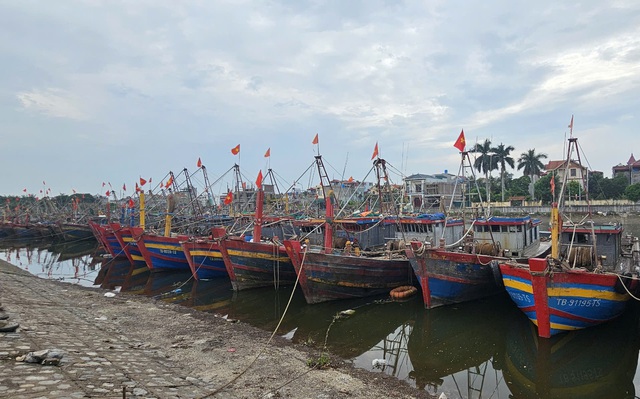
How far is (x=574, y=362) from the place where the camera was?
A: 11031 mm

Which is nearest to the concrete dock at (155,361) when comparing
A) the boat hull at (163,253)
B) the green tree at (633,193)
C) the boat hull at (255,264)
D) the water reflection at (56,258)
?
the boat hull at (255,264)

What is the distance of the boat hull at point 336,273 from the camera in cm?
1658

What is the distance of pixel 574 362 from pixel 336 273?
8800 mm

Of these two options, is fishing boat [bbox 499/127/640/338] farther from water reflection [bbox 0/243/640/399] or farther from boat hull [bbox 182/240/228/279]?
boat hull [bbox 182/240/228/279]

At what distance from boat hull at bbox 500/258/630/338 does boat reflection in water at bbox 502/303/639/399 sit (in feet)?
1.61

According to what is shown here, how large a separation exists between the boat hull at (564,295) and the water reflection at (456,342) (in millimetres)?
592

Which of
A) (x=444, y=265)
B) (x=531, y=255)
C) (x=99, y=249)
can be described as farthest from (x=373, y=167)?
(x=99, y=249)

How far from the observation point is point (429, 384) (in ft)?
32.4

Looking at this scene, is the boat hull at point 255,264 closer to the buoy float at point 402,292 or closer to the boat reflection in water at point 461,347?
the buoy float at point 402,292

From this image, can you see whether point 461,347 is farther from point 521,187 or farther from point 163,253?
point 521,187

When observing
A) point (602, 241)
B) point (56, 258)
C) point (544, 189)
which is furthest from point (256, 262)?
point (544, 189)

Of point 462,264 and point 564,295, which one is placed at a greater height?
point 462,264

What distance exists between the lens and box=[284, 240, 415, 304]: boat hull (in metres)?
16.6

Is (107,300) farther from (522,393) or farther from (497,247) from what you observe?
(497,247)
